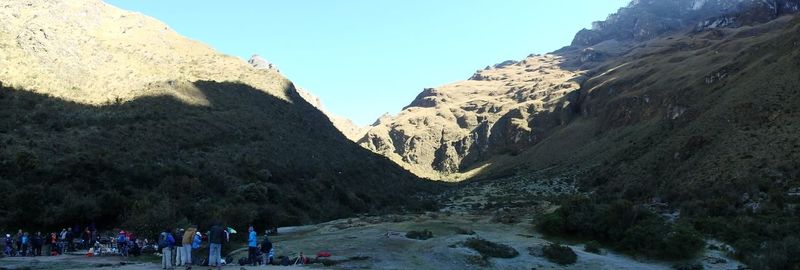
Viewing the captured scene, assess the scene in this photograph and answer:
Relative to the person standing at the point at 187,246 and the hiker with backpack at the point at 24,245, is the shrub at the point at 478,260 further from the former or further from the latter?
the hiker with backpack at the point at 24,245

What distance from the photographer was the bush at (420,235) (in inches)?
1309

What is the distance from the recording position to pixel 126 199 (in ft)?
130

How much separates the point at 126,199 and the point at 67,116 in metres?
18.8

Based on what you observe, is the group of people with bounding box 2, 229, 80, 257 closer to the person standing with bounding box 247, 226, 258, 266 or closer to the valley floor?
the valley floor

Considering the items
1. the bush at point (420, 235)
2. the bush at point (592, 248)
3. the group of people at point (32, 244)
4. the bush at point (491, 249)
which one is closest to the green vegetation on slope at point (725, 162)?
the bush at point (592, 248)

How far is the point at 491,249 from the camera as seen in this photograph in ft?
97.5

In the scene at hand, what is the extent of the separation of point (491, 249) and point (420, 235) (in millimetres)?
5256

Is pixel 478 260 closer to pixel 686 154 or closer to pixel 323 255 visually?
pixel 323 255

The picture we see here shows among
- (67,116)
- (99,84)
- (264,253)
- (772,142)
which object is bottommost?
(264,253)

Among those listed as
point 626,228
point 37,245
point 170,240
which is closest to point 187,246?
point 170,240

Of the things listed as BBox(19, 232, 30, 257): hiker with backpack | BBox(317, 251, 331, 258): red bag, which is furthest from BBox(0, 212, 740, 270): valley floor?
BBox(19, 232, 30, 257): hiker with backpack

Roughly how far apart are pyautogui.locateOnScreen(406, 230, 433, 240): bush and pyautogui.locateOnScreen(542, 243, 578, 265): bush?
6911 millimetres

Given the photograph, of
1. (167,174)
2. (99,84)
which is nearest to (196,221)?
(167,174)

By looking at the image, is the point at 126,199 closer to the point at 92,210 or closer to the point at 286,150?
the point at 92,210
